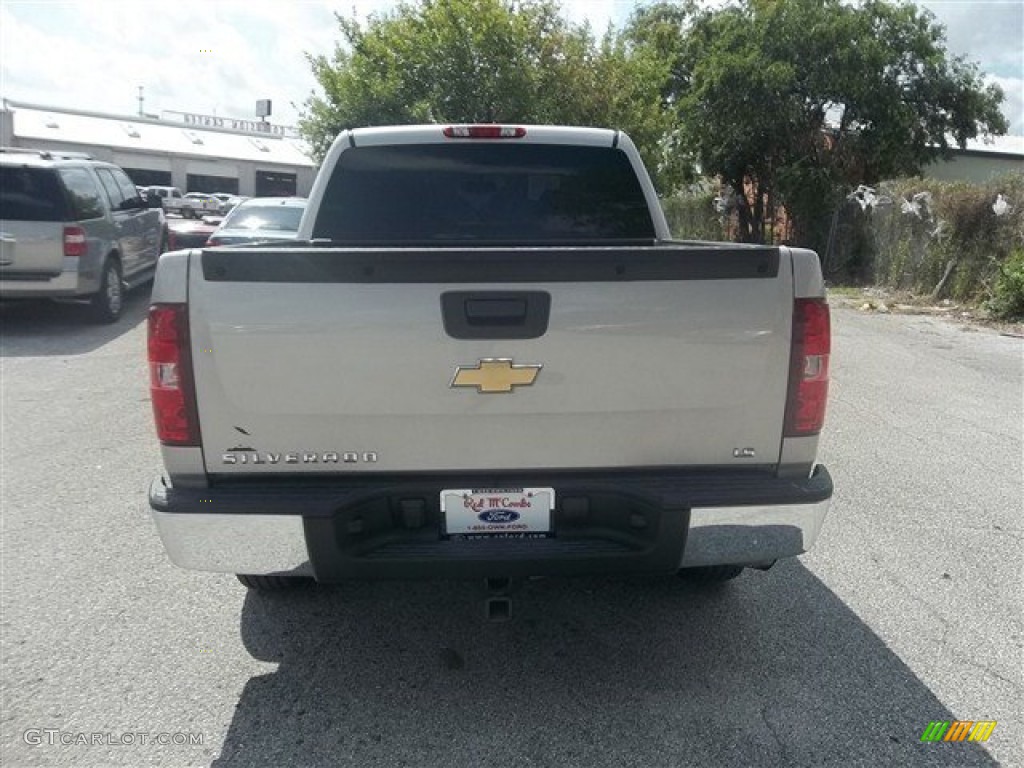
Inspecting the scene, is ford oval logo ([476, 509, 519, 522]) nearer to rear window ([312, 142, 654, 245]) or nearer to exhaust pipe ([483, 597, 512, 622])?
exhaust pipe ([483, 597, 512, 622])

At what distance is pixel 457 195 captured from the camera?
15.0 feet

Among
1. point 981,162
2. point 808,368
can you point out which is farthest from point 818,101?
point 808,368

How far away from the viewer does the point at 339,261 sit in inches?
105

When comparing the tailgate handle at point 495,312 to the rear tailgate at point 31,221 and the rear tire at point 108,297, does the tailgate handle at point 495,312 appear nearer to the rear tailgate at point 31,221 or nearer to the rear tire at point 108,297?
the rear tailgate at point 31,221

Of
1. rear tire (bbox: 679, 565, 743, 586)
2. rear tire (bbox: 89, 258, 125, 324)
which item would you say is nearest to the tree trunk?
rear tire (bbox: 679, 565, 743, 586)

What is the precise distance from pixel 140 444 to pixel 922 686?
5.26 metres

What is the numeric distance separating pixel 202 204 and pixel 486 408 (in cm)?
4177

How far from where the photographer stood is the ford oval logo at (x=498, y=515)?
9.34ft

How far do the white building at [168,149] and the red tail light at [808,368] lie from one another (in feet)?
161

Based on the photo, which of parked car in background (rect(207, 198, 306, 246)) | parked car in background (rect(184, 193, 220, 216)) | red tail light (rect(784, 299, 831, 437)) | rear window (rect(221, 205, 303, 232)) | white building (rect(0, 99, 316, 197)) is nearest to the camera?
red tail light (rect(784, 299, 831, 437))

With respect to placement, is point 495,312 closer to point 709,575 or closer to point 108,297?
point 709,575

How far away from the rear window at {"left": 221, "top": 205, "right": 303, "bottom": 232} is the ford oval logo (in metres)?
9.76

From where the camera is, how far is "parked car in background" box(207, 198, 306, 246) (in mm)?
11633

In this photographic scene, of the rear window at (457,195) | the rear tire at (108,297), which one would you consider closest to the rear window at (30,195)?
the rear tire at (108,297)
